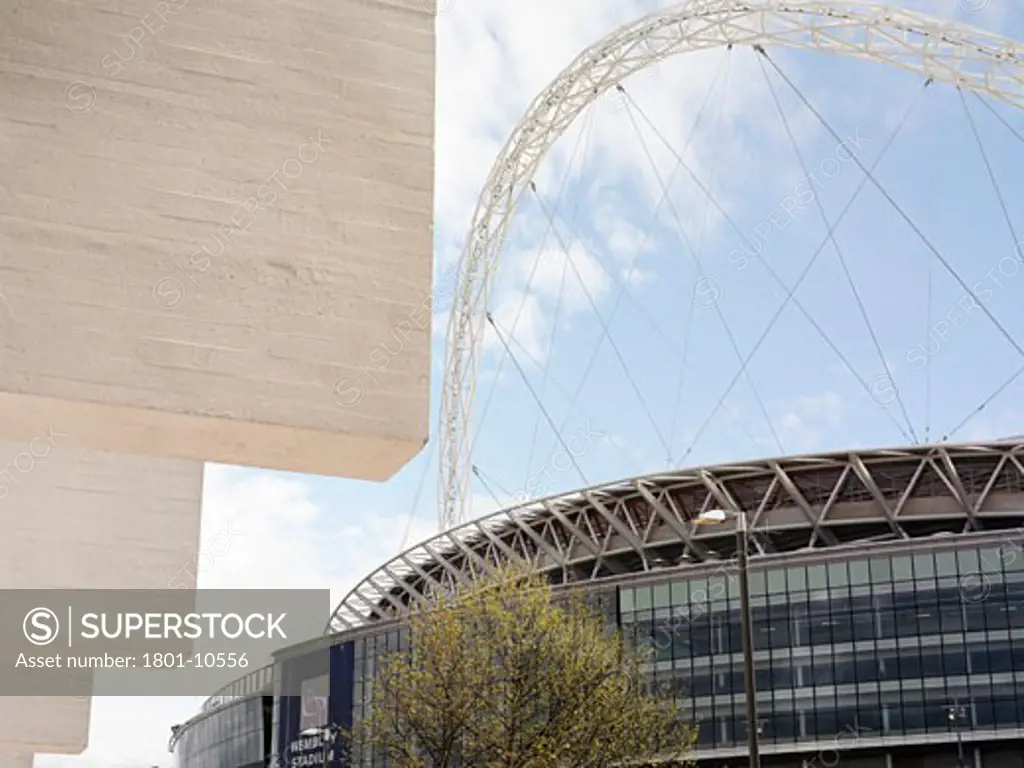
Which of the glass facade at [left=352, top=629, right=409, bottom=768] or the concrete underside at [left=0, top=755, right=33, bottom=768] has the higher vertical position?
the glass facade at [left=352, top=629, right=409, bottom=768]

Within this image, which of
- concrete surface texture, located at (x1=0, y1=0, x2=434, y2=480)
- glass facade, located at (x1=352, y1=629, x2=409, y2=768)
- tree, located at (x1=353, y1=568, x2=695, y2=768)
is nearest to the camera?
concrete surface texture, located at (x1=0, y1=0, x2=434, y2=480)

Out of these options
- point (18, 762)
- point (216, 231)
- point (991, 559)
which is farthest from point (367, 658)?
point (216, 231)

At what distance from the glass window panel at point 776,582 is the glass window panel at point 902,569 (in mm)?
4871

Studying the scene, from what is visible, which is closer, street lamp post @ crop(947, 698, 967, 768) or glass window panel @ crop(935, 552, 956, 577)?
street lamp post @ crop(947, 698, 967, 768)

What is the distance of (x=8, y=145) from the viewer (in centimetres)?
720

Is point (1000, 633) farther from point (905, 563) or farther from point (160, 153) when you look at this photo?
point (160, 153)

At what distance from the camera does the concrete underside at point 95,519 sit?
16.4m

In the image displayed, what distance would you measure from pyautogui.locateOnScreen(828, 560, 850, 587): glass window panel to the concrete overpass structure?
2266 inches

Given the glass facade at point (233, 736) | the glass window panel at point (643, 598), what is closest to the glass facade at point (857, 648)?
the glass window panel at point (643, 598)

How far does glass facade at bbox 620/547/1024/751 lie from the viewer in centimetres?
5972

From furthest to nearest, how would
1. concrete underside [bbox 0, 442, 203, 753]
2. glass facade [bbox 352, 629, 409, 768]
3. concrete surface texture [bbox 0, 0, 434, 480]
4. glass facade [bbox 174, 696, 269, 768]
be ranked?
1. glass facade [bbox 174, 696, 269, 768]
2. glass facade [bbox 352, 629, 409, 768]
3. concrete underside [bbox 0, 442, 203, 753]
4. concrete surface texture [bbox 0, 0, 434, 480]

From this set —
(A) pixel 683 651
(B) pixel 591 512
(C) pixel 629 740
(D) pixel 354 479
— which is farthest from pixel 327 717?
(D) pixel 354 479

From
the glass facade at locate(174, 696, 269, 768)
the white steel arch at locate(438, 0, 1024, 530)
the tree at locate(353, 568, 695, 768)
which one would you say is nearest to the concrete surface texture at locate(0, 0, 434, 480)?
the tree at locate(353, 568, 695, 768)

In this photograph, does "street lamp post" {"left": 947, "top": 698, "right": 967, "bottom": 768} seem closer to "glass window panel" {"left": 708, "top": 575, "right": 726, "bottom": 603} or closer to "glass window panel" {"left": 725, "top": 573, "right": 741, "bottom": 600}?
"glass window panel" {"left": 725, "top": 573, "right": 741, "bottom": 600}
